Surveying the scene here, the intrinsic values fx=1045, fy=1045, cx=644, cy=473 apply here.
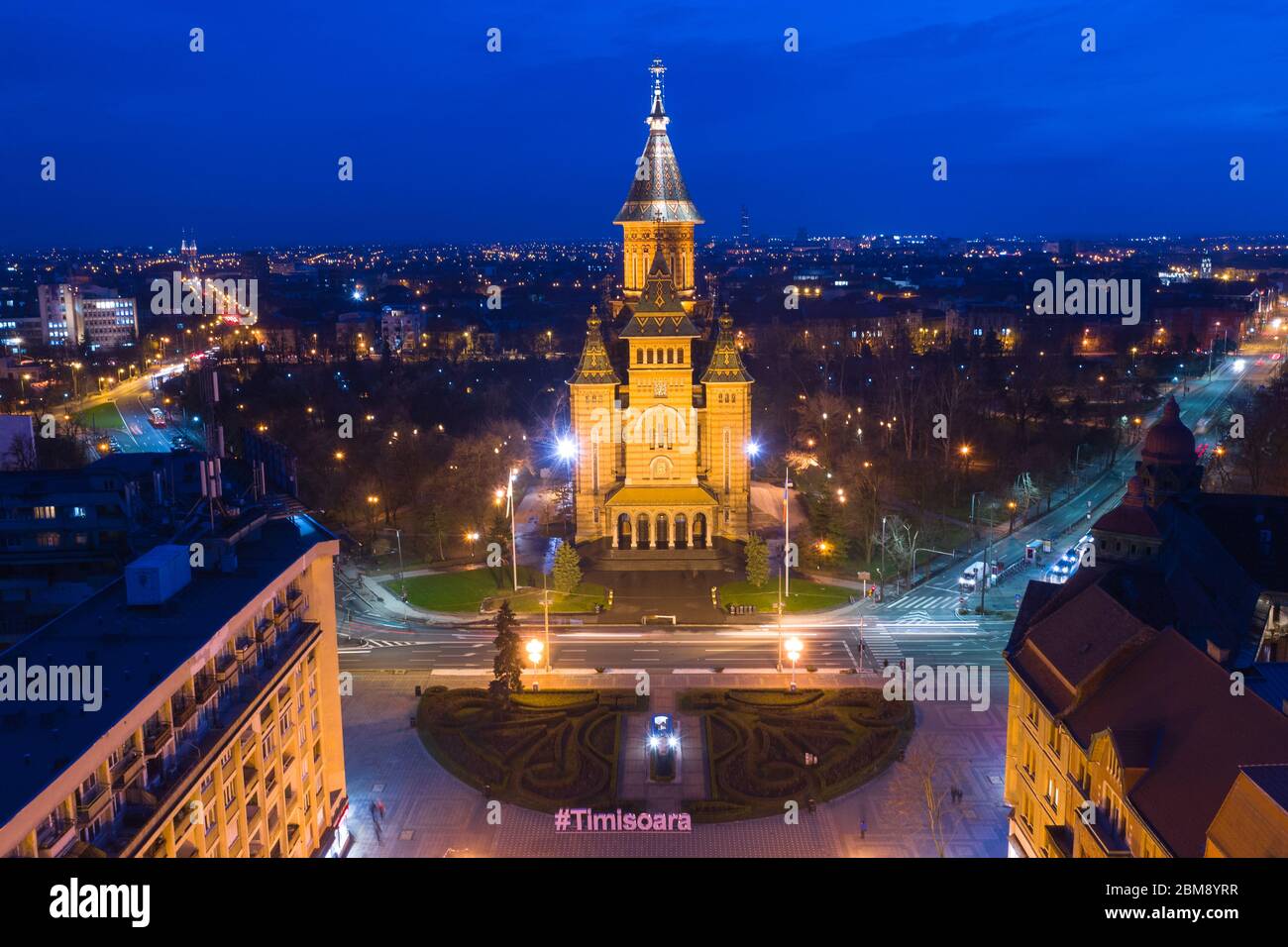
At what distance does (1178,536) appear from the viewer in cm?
3322

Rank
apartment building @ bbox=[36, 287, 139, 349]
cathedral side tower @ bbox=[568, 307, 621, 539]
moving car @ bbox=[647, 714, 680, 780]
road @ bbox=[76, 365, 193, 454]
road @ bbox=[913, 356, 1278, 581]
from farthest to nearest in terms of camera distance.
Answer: apartment building @ bbox=[36, 287, 139, 349] < road @ bbox=[76, 365, 193, 454] < road @ bbox=[913, 356, 1278, 581] < cathedral side tower @ bbox=[568, 307, 621, 539] < moving car @ bbox=[647, 714, 680, 780]

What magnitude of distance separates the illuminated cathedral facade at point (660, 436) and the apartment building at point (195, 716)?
2287cm

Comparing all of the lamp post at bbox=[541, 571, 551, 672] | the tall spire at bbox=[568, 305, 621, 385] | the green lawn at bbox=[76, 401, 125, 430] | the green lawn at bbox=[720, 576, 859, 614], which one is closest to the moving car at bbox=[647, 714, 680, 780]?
the lamp post at bbox=[541, 571, 551, 672]

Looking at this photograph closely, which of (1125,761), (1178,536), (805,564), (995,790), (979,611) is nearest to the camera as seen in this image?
(1125,761)

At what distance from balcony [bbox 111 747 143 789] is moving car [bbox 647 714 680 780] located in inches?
598

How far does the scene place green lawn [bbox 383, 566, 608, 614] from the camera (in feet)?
143

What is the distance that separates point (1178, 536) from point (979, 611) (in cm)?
1093

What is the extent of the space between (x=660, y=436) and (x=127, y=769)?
1362 inches

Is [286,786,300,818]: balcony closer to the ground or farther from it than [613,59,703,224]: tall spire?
closer to the ground

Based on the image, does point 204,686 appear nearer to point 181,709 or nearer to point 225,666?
point 181,709

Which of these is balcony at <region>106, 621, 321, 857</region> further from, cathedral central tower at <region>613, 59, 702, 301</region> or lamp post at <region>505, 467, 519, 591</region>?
cathedral central tower at <region>613, 59, 702, 301</region>

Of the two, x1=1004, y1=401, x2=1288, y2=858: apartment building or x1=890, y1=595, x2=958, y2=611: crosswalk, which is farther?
x1=890, y1=595, x2=958, y2=611: crosswalk
